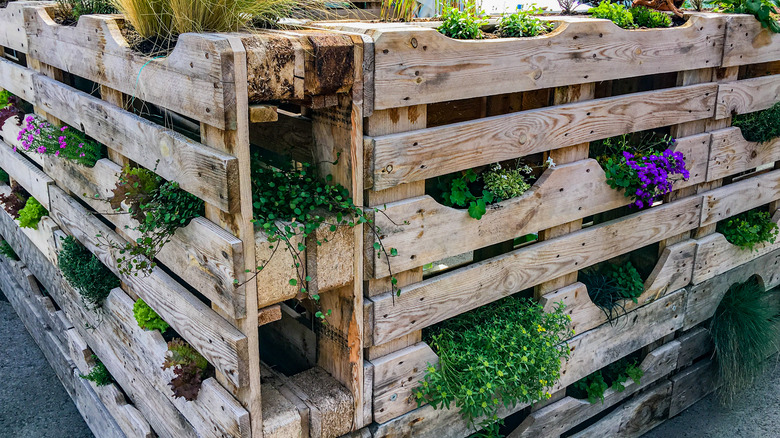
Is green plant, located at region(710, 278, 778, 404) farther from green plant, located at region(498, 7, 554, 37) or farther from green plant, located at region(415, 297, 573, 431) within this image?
green plant, located at region(498, 7, 554, 37)

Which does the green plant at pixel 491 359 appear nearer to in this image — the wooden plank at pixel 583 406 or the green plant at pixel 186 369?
the wooden plank at pixel 583 406

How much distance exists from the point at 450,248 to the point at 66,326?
2866mm

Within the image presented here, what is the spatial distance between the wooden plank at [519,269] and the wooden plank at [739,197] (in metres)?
0.11

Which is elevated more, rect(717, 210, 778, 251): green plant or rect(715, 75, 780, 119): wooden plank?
rect(715, 75, 780, 119): wooden plank

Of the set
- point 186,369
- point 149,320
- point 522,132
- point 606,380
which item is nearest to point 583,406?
point 606,380

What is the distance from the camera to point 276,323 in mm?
3477

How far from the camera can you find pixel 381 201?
269 cm

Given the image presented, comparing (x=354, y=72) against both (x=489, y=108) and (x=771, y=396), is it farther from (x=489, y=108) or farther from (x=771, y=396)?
(x=771, y=396)

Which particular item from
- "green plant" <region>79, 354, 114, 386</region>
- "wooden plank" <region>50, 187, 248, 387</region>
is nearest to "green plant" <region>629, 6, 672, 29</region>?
"wooden plank" <region>50, 187, 248, 387</region>

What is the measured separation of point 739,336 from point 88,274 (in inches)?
155

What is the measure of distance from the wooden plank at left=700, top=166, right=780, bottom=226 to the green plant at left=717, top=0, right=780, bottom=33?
920mm

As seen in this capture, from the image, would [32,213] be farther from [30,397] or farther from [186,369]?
[186,369]

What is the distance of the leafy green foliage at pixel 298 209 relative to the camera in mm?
2443

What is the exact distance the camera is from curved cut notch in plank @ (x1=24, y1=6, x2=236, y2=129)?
2213 millimetres
